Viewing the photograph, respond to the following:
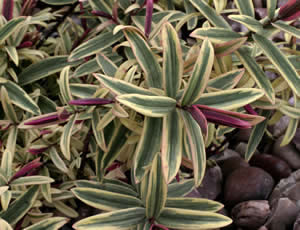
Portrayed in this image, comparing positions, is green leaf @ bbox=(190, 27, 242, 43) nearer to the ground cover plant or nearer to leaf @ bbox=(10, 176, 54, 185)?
the ground cover plant

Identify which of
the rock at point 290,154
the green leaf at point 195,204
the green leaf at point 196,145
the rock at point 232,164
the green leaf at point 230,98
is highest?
the green leaf at point 230,98

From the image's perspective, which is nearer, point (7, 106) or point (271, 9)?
point (271, 9)

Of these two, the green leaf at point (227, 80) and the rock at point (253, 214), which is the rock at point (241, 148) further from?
the green leaf at point (227, 80)

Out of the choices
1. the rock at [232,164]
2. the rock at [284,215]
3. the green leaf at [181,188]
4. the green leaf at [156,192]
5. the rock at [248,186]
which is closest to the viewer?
the green leaf at [156,192]

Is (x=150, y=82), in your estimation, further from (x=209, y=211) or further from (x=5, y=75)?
(x=5, y=75)

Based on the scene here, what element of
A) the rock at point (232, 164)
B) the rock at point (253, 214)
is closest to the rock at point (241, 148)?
the rock at point (232, 164)

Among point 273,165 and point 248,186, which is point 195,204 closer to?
point 248,186

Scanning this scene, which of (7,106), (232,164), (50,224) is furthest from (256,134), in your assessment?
(7,106)

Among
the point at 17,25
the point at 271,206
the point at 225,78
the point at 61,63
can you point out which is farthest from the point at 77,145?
the point at 271,206
